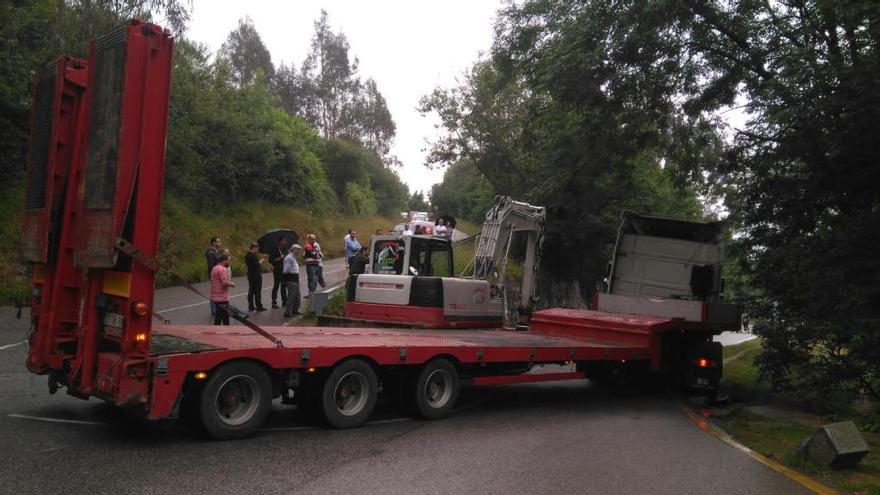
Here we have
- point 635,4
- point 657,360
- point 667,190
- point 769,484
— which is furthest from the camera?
point 667,190

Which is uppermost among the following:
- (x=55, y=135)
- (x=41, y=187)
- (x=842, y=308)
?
(x=55, y=135)

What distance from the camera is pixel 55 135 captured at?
6516 mm

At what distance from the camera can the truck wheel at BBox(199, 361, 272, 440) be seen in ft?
20.9

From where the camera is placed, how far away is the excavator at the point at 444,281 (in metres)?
11.3

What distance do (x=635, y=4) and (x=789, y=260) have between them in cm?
597

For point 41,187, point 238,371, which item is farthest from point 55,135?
point 238,371

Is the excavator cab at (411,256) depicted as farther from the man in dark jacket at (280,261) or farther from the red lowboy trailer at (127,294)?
the man in dark jacket at (280,261)

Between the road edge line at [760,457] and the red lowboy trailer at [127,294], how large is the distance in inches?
150

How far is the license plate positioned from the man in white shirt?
9494 mm

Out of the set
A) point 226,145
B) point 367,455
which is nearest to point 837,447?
point 367,455

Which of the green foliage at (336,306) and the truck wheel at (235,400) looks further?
the green foliage at (336,306)

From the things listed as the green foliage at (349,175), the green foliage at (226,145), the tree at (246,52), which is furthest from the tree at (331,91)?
the green foliage at (226,145)

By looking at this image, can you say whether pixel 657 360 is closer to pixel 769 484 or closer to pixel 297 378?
pixel 769 484

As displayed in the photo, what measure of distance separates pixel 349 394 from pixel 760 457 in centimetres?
462
